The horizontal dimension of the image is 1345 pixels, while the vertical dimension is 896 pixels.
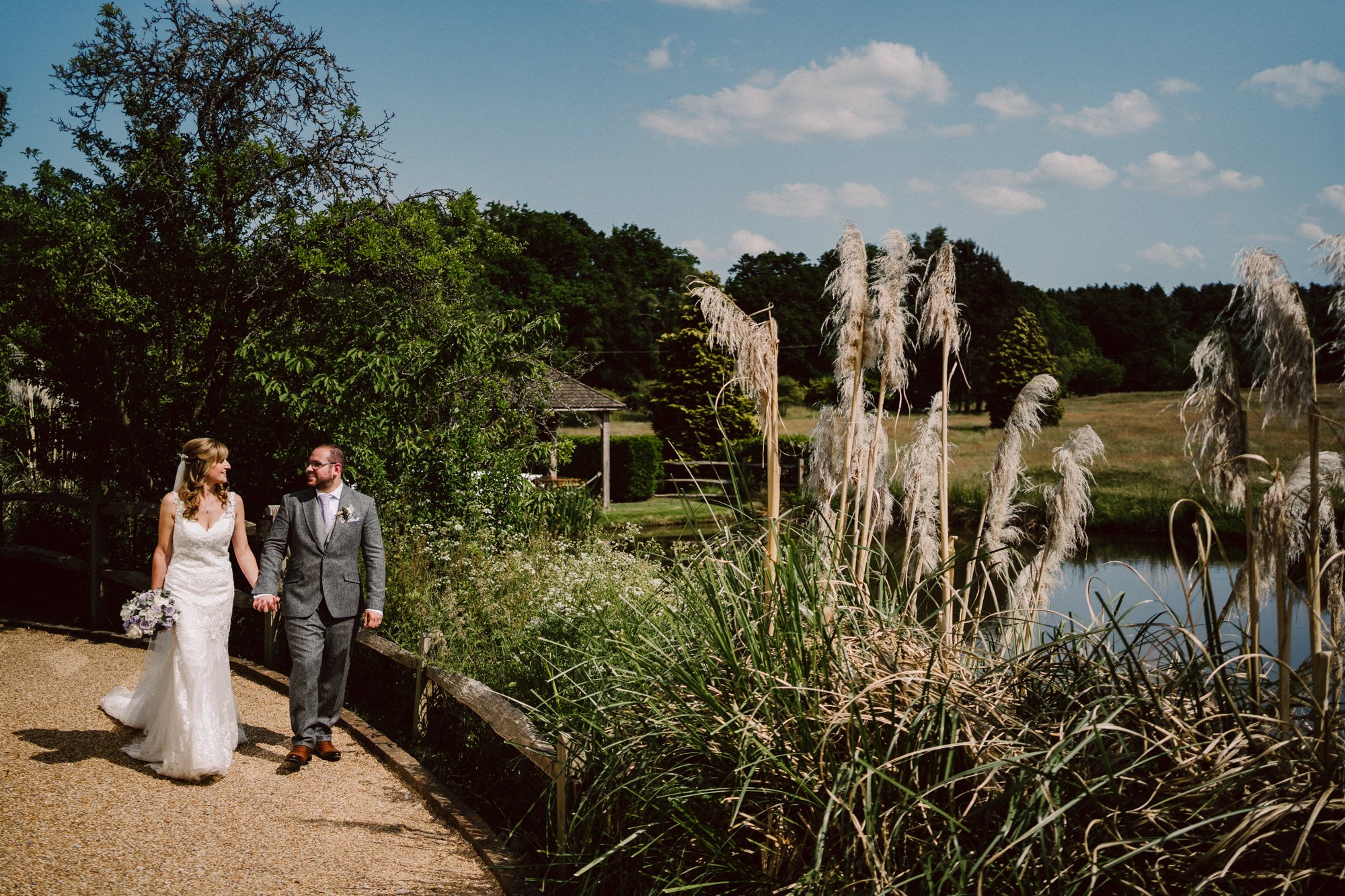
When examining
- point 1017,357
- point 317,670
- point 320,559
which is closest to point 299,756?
point 317,670

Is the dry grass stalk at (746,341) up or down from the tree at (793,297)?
down

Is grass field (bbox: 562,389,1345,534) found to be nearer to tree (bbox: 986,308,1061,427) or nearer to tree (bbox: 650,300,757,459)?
tree (bbox: 986,308,1061,427)

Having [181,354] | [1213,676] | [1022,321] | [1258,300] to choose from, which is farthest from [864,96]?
[1022,321]

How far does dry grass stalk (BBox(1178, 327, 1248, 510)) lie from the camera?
267cm

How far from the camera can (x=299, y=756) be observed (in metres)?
5.41

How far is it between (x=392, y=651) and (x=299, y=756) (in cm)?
93

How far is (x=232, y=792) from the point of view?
5062mm

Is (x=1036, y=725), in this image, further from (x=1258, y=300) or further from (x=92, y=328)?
(x=92, y=328)

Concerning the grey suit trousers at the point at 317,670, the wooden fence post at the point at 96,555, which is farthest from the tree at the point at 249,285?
the grey suit trousers at the point at 317,670

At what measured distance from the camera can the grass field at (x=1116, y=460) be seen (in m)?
20.2

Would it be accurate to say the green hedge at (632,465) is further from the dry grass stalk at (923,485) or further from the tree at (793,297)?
the dry grass stalk at (923,485)

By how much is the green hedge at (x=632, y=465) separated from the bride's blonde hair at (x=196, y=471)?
24.0 m

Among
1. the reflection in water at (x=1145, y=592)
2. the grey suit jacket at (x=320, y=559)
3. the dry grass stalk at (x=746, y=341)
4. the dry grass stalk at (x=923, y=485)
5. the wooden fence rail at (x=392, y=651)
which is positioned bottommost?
the reflection in water at (x=1145, y=592)

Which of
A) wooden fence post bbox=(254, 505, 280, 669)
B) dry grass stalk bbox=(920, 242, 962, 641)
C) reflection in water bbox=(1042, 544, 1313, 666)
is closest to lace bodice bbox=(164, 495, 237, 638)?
wooden fence post bbox=(254, 505, 280, 669)
